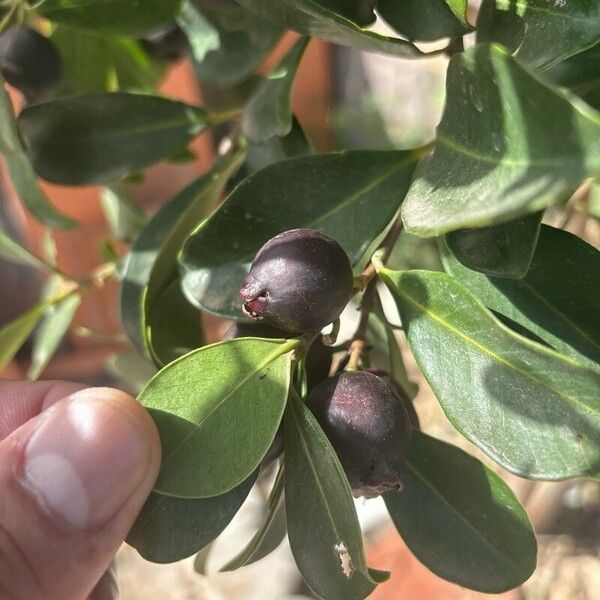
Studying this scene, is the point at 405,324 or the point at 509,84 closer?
the point at 509,84

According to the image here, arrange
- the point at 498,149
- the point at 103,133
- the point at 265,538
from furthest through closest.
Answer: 1. the point at 103,133
2. the point at 265,538
3. the point at 498,149

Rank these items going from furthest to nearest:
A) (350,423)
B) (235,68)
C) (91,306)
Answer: (91,306) < (235,68) < (350,423)

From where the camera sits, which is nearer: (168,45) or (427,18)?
(427,18)

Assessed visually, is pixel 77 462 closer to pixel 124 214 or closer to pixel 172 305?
pixel 172 305

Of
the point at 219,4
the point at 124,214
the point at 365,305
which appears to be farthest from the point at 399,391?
the point at 124,214

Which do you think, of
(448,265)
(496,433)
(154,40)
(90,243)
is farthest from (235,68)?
(90,243)

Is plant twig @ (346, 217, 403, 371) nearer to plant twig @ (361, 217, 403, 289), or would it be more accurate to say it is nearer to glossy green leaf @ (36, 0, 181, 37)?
plant twig @ (361, 217, 403, 289)

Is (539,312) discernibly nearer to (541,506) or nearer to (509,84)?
(509,84)
